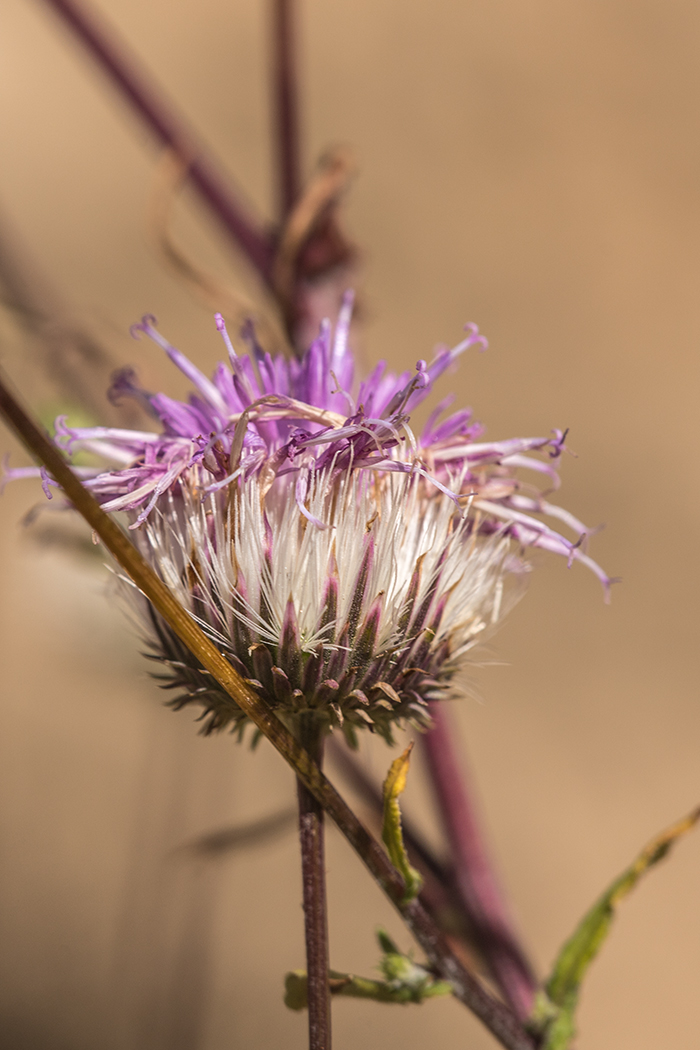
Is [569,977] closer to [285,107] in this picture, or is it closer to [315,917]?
[315,917]

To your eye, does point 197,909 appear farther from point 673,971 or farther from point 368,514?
point 368,514

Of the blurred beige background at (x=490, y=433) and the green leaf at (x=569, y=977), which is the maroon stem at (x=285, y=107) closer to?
the blurred beige background at (x=490, y=433)

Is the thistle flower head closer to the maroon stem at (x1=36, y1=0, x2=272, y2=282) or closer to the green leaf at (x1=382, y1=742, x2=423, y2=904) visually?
the green leaf at (x1=382, y1=742, x2=423, y2=904)

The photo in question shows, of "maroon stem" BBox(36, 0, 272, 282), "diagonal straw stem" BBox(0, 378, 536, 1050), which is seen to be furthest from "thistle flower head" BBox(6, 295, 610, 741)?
"maroon stem" BBox(36, 0, 272, 282)

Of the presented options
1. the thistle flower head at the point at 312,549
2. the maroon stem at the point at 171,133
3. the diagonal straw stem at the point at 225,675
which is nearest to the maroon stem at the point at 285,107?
the maroon stem at the point at 171,133

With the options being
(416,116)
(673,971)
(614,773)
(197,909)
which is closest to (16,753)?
(197,909)

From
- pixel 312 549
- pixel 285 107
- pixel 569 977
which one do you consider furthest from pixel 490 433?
pixel 312 549
